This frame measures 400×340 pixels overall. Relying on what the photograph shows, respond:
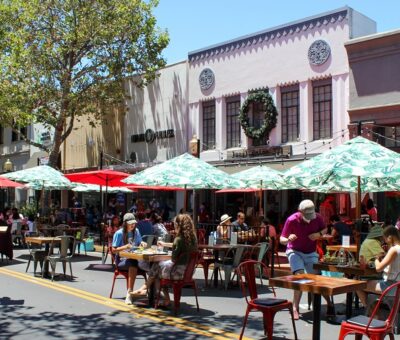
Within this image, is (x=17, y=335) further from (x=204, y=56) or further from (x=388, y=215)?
(x=204, y=56)

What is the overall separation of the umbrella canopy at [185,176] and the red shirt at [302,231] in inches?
149

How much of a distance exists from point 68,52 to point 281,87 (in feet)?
30.4

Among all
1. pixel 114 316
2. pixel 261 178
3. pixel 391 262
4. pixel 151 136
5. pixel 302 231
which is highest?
pixel 151 136

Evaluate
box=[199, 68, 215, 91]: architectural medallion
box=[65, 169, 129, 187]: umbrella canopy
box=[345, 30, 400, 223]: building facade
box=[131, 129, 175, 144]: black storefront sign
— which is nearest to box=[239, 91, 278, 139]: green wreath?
box=[199, 68, 215, 91]: architectural medallion

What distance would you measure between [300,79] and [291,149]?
→ 2471mm

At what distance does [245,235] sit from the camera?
13523 mm

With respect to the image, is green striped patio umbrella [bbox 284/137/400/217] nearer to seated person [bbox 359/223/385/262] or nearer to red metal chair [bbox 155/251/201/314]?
seated person [bbox 359/223/385/262]

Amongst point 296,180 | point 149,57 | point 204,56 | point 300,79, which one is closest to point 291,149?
point 300,79

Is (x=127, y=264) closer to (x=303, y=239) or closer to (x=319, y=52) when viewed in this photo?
(x=303, y=239)

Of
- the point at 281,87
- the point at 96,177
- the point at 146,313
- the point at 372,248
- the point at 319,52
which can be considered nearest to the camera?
the point at 372,248

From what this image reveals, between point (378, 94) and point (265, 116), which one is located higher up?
point (378, 94)

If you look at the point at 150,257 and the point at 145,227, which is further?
the point at 145,227

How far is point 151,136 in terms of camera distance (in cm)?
2552

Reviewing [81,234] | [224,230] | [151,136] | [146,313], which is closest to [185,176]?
[224,230]
